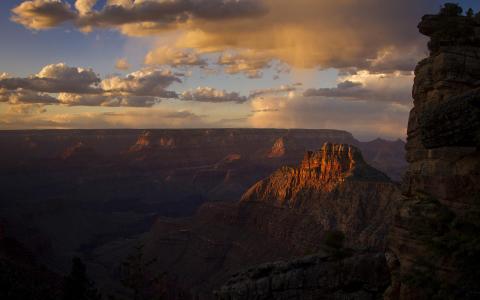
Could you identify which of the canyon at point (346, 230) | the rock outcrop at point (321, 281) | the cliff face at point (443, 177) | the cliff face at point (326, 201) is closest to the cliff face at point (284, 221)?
the cliff face at point (326, 201)

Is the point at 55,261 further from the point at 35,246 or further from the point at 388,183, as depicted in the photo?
the point at 388,183

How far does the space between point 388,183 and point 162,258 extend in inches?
2336

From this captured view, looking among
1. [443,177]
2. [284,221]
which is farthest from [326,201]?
[443,177]

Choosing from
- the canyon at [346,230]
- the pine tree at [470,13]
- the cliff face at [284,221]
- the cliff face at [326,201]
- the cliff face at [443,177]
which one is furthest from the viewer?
the cliff face at [284,221]

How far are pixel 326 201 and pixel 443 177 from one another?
8221cm

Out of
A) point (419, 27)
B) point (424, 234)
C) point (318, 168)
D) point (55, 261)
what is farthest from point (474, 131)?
point (55, 261)

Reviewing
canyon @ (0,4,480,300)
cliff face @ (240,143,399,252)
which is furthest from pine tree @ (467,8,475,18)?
cliff face @ (240,143,399,252)

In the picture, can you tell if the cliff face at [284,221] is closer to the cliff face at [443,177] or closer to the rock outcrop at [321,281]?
the rock outcrop at [321,281]

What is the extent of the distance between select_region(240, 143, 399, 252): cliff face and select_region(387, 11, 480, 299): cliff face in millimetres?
46751

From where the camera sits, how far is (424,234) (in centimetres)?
2589

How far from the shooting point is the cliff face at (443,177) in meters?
21.6

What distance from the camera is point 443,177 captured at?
1016 inches

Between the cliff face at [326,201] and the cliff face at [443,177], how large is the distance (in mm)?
46751

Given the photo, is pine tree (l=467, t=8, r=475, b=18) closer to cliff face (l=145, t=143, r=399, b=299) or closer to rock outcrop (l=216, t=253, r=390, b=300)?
rock outcrop (l=216, t=253, r=390, b=300)
